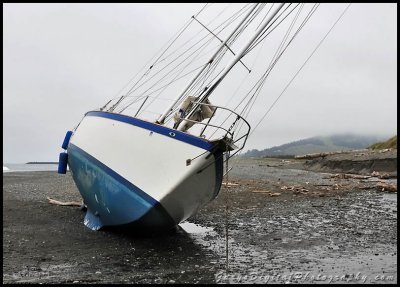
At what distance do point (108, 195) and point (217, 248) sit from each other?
286 centimetres

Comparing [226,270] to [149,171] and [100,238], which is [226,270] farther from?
[100,238]

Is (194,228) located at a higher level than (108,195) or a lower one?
lower

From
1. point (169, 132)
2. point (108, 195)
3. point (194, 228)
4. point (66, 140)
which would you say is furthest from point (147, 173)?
point (66, 140)

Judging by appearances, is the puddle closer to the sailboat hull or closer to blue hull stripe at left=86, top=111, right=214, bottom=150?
the sailboat hull

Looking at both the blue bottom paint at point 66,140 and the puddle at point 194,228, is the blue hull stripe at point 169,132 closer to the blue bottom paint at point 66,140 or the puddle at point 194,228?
the puddle at point 194,228

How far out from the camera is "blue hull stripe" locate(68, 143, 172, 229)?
867 cm

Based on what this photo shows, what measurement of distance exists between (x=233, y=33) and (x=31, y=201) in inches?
409

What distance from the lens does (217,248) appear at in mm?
8555

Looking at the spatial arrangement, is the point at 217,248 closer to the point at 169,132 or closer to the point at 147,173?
the point at 147,173

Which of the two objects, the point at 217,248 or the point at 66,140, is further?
the point at 66,140

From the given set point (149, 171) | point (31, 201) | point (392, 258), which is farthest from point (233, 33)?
point (31, 201)

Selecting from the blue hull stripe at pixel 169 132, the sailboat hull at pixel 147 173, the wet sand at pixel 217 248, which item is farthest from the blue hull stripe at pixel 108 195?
the blue hull stripe at pixel 169 132

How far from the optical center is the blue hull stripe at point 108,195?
867cm

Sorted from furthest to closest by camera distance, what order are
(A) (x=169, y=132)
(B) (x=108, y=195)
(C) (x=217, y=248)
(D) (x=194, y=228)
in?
1. (D) (x=194, y=228)
2. (B) (x=108, y=195)
3. (C) (x=217, y=248)
4. (A) (x=169, y=132)
